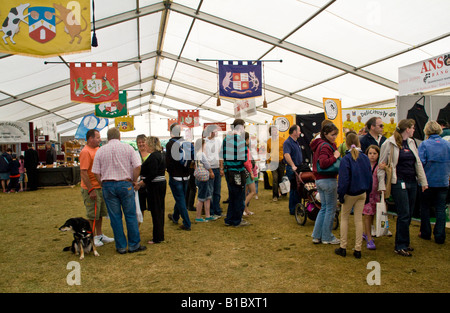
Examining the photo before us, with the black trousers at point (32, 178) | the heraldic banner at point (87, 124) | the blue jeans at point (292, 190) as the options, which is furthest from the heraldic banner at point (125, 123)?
the blue jeans at point (292, 190)

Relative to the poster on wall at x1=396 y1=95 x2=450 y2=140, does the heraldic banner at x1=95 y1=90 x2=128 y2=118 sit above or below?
above

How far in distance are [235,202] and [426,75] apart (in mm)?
4096

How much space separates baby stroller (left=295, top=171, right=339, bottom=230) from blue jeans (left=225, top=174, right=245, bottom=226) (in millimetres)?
994

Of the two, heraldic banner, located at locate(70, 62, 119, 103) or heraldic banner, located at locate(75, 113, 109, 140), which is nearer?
heraldic banner, located at locate(70, 62, 119, 103)

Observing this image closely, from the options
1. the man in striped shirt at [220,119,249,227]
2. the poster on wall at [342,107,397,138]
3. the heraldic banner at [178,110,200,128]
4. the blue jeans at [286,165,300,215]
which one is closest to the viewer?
the man in striped shirt at [220,119,249,227]

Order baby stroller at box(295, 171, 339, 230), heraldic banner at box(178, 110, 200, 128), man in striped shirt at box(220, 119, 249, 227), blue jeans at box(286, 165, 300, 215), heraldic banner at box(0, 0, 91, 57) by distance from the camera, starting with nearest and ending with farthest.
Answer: heraldic banner at box(0, 0, 91, 57)
man in striped shirt at box(220, 119, 249, 227)
baby stroller at box(295, 171, 339, 230)
blue jeans at box(286, 165, 300, 215)
heraldic banner at box(178, 110, 200, 128)

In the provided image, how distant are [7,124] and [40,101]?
8.53 ft

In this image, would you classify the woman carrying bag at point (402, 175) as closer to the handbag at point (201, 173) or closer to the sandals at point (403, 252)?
the sandals at point (403, 252)

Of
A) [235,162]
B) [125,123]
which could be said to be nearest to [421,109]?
[235,162]

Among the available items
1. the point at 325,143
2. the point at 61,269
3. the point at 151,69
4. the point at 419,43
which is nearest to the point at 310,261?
the point at 325,143

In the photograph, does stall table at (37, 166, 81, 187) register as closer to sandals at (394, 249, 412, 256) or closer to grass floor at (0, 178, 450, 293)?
grass floor at (0, 178, 450, 293)

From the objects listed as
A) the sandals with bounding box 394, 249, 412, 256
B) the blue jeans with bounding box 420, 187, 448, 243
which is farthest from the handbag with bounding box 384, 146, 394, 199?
the blue jeans with bounding box 420, 187, 448, 243

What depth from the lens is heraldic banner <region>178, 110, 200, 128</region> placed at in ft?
61.6
